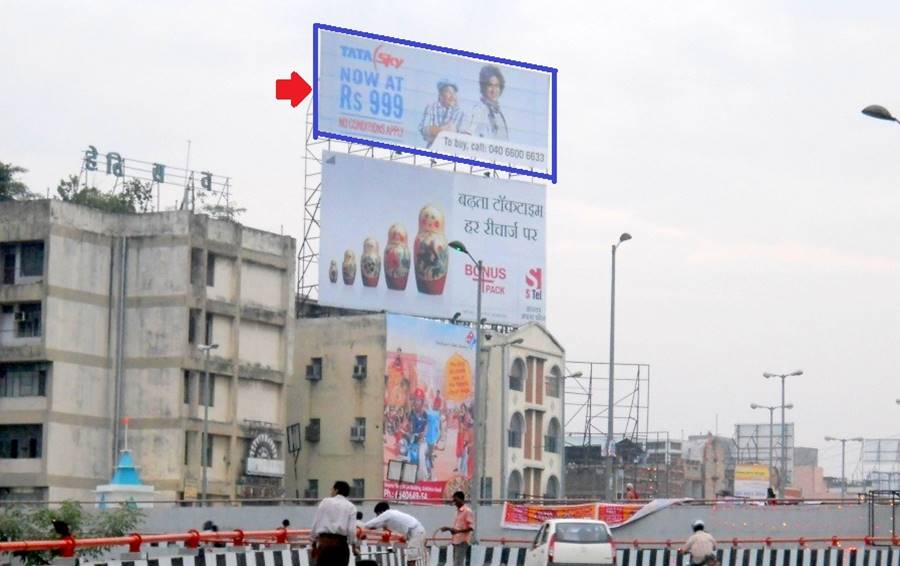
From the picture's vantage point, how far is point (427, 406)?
8319 centimetres

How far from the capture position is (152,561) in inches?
846

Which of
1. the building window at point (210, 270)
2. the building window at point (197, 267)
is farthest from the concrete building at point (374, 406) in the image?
the building window at point (197, 267)

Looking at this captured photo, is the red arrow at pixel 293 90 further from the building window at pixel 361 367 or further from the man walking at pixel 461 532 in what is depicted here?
the man walking at pixel 461 532

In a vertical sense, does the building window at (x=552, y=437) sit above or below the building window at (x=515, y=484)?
above

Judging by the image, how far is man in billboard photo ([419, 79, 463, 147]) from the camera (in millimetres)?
82938

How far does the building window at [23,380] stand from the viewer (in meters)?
72.9

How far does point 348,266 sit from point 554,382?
17.0m

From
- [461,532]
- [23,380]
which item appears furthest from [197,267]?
[461,532]

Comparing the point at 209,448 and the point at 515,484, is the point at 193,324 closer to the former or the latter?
the point at 209,448

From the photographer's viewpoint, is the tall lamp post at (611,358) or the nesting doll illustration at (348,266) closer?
the tall lamp post at (611,358)

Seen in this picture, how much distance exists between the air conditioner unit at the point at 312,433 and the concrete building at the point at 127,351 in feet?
19.5

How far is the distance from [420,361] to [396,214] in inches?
268

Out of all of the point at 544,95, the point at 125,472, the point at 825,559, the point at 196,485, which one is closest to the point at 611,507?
the point at 825,559

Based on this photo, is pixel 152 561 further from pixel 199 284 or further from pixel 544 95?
pixel 544 95
